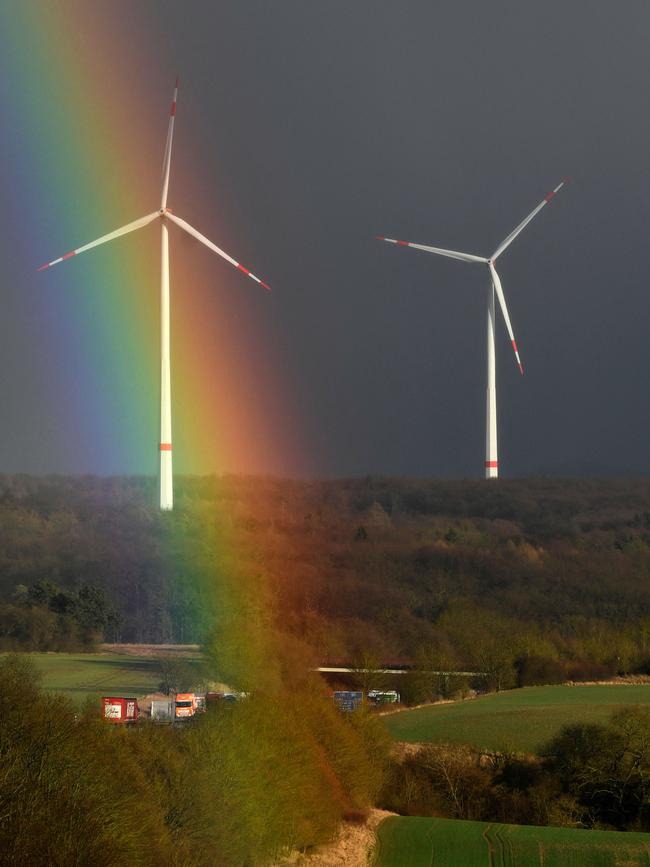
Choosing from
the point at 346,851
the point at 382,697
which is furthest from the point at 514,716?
the point at 346,851

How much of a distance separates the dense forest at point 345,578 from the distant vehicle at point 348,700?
13827 mm

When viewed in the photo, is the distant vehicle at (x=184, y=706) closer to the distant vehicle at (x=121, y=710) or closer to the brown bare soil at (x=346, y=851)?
the distant vehicle at (x=121, y=710)

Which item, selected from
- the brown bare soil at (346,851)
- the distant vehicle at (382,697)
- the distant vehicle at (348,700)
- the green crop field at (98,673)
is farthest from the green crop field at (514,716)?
the green crop field at (98,673)

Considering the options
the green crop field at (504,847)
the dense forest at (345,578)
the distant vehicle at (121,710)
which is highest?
the dense forest at (345,578)

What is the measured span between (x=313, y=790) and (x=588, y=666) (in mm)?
62759

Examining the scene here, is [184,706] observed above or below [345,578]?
below

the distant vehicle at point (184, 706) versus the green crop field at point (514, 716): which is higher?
the distant vehicle at point (184, 706)

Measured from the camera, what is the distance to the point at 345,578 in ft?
447

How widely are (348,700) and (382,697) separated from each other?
12.3 metres

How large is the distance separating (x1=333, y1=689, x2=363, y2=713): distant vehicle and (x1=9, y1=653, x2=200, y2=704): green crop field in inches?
495

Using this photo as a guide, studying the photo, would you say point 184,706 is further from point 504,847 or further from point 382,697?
point 504,847

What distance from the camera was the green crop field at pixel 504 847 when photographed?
42.1 metres

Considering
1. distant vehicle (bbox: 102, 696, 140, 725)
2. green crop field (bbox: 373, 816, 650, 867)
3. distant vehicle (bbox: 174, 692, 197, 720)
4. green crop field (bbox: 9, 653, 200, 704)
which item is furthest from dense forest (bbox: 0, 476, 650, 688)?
green crop field (bbox: 373, 816, 650, 867)

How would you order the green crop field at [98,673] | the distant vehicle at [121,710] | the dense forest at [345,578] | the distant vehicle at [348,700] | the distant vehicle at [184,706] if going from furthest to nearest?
the dense forest at [345,578] → the green crop field at [98,673] → the distant vehicle at [348,700] → the distant vehicle at [184,706] → the distant vehicle at [121,710]
